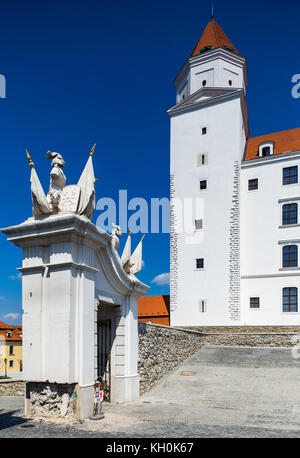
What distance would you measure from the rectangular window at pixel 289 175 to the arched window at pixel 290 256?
4.87m

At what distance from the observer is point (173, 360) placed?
1888cm

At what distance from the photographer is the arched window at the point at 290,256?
30.1 meters

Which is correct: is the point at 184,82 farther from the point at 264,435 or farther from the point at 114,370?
the point at 264,435

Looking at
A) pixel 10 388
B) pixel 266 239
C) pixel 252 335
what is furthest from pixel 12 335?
pixel 10 388

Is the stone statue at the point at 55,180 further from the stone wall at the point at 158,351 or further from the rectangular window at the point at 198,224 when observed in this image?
the rectangular window at the point at 198,224

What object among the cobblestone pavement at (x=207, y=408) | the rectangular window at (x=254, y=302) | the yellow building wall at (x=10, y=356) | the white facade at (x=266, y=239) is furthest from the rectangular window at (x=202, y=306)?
the yellow building wall at (x=10, y=356)

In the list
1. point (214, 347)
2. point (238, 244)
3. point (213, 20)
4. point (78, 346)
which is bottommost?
point (214, 347)

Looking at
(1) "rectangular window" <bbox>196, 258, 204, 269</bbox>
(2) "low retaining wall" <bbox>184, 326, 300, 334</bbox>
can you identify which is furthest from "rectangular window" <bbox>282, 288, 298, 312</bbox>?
(1) "rectangular window" <bbox>196, 258, 204, 269</bbox>

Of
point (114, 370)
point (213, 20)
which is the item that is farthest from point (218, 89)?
point (114, 370)

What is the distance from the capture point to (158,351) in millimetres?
16875

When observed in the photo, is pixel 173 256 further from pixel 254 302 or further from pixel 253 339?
pixel 253 339

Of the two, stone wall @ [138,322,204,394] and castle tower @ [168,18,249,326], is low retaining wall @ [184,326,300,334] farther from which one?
stone wall @ [138,322,204,394]

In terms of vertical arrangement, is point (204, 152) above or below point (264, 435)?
above

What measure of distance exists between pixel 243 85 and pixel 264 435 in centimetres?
3346
